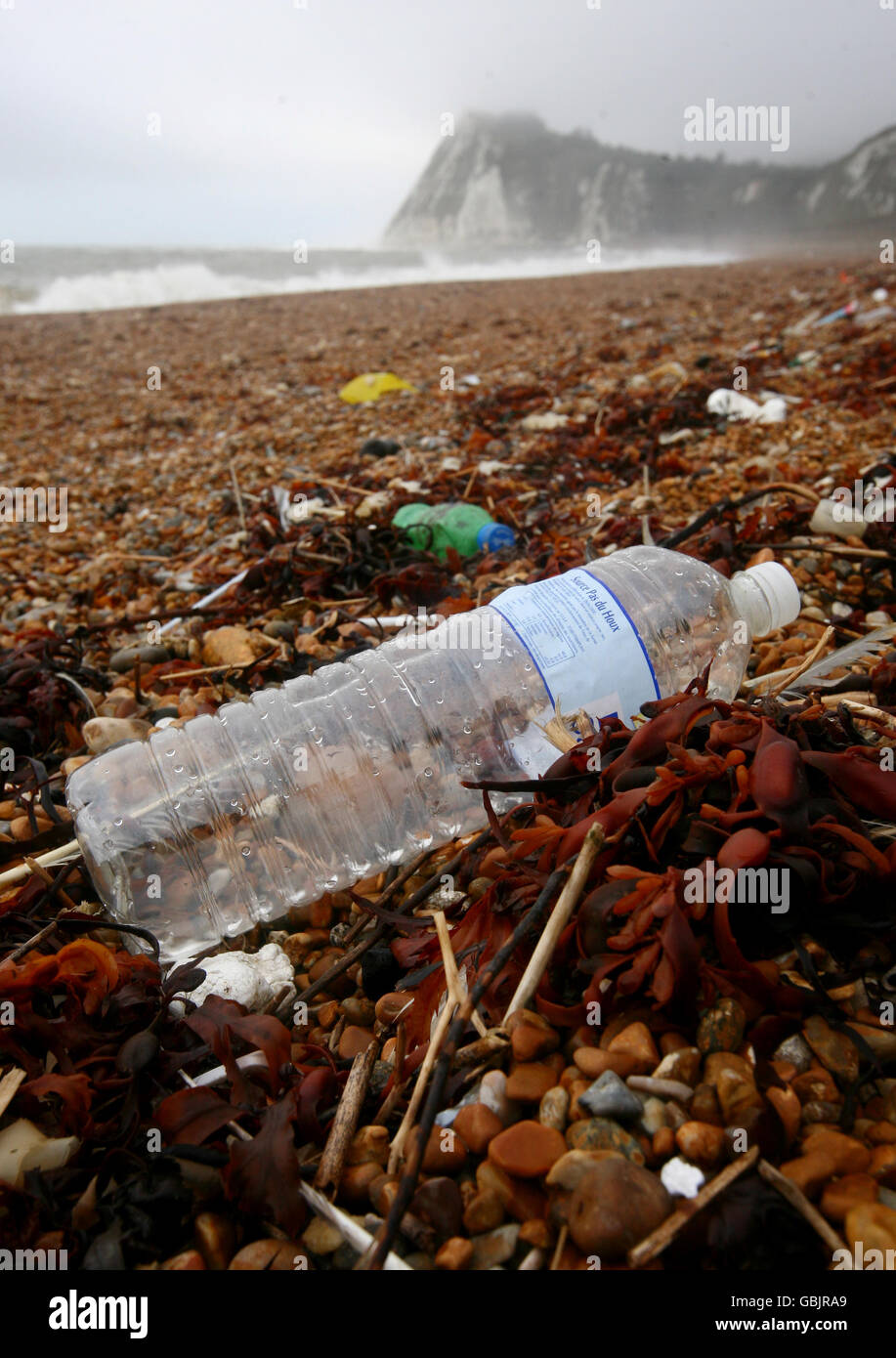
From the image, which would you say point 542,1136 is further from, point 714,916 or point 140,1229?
point 140,1229

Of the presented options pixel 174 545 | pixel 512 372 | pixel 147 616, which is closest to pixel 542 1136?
pixel 147 616

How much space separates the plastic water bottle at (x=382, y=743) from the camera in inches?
81.3

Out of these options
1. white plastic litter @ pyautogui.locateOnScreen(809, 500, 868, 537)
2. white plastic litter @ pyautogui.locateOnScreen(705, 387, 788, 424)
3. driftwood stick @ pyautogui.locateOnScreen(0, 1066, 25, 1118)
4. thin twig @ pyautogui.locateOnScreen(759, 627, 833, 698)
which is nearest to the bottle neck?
thin twig @ pyautogui.locateOnScreen(759, 627, 833, 698)

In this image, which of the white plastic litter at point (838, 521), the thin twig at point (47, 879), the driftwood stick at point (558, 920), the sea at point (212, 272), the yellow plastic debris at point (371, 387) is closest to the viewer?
the driftwood stick at point (558, 920)

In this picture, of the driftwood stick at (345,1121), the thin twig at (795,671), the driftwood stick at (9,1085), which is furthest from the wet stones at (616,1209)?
the thin twig at (795,671)

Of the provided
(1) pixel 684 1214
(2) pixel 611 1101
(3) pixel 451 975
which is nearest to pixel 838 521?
(3) pixel 451 975

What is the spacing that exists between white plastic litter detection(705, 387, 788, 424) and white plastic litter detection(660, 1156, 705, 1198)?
15.9ft

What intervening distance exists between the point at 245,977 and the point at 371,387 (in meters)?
7.21

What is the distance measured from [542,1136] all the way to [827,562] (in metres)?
2.49

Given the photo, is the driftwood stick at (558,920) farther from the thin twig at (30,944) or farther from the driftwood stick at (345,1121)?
the thin twig at (30,944)

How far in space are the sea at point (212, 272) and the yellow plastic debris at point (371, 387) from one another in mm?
11530

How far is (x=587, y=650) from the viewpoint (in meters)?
2.01

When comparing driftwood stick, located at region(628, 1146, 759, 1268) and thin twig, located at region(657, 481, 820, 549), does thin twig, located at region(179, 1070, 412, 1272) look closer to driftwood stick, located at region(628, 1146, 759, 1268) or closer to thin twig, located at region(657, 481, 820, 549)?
driftwood stick, located at region(628, 1146, 759, 1268)

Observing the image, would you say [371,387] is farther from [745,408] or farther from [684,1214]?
[684,1214]
